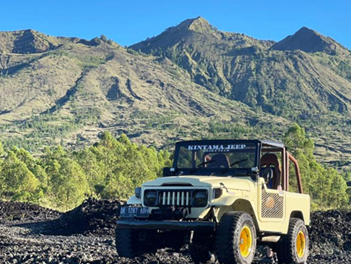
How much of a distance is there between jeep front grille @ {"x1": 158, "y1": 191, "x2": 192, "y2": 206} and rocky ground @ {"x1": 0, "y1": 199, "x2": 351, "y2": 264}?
1.56 m

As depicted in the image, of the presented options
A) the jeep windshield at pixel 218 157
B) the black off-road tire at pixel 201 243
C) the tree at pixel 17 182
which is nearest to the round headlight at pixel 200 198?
the black off-road tire at pixel 201 243

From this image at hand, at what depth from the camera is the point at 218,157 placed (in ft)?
40.1

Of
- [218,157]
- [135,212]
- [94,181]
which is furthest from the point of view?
[94,181]

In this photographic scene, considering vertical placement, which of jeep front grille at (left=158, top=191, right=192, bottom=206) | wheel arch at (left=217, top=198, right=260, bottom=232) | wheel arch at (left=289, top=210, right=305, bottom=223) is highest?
jeep front grille at (left=158, top=191, right=192, bottom=206)

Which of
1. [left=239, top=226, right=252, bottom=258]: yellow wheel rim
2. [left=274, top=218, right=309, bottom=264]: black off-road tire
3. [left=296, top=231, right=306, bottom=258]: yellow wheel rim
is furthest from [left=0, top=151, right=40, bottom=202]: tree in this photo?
[left=239, top=226, right=252, bottom=258]: yellow wheel rim

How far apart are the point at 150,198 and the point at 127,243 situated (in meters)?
1.02

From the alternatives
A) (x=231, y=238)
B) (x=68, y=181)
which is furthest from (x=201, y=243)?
(x=68, y=181)

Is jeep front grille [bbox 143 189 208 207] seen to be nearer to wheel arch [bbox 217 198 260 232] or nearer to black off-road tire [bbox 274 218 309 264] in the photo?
wheel arch [bbox 217 198 260 232]

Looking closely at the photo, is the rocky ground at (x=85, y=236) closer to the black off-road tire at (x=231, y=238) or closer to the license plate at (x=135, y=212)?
the license plate at (x=135, y=212)

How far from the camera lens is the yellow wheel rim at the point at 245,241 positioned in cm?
1062

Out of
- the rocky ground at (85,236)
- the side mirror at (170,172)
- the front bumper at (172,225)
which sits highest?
the side mirror at (170,172)

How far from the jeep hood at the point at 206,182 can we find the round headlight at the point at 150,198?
14cm

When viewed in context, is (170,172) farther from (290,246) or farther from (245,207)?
(290,246)

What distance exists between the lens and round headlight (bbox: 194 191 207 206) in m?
10.5
